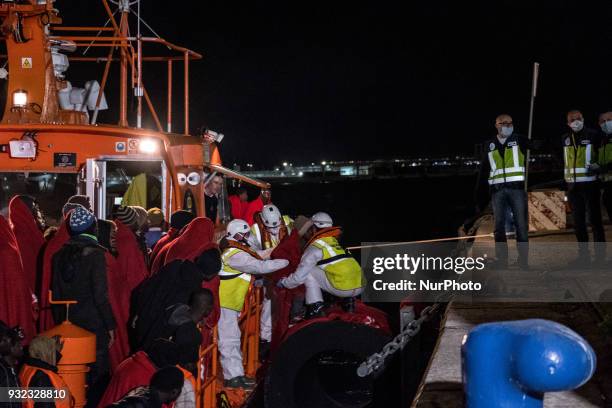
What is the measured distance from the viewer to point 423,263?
9633 mm

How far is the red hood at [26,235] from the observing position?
A: 602 cm

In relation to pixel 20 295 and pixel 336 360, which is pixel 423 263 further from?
pixel 20 295

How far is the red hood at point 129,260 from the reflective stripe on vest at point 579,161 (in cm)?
486

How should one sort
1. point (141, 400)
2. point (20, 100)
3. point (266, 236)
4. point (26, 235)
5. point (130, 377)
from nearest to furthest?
point (141, 400) < point (130, 377) < point (26, 235) < point (20, 100) < point (266, 236)

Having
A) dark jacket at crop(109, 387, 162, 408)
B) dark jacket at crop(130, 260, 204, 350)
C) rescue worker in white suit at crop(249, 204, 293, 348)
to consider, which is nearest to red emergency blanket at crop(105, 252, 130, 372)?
dark jacket at crop(130, 260, 204, 350)

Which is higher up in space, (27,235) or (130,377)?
(27,235)

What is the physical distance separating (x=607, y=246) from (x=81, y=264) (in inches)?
253

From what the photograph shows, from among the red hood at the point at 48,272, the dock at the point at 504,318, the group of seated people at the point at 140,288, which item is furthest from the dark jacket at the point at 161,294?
the dock at the point at 504,318

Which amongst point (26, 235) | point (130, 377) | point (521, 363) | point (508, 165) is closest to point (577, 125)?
point (508, 165)

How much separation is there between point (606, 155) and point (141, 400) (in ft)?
20.0

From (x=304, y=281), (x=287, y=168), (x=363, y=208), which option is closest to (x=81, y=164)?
(x=304, y=281)

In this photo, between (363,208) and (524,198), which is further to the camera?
(363,208)

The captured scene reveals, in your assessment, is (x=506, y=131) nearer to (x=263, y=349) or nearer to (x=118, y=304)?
(x=263, y=349)

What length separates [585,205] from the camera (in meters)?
8.47
